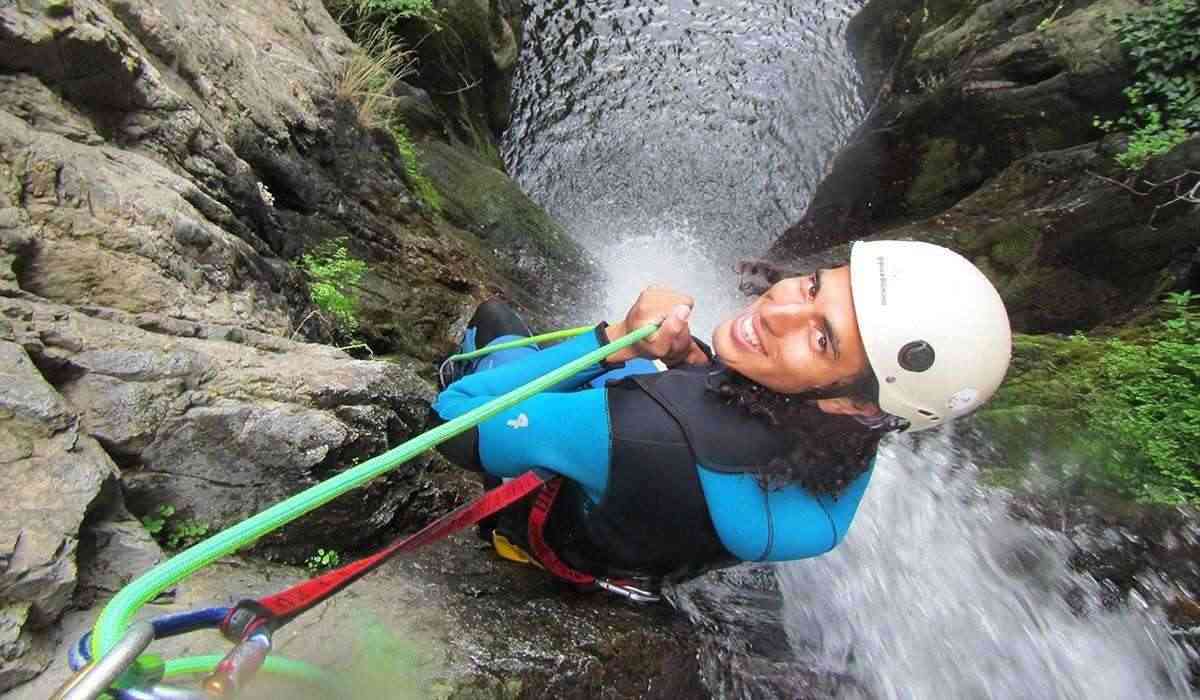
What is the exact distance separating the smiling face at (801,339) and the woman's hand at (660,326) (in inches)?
9.9

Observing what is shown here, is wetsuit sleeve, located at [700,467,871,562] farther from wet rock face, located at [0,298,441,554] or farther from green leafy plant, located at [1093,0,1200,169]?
green leafy plant, located at [1093,0,1200,169]

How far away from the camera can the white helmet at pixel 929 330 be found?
1965 millimetres

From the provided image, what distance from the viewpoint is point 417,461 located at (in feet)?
8.96

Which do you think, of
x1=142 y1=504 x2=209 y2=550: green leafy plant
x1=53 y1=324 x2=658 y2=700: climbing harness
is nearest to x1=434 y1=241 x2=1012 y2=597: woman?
x1=53 y1=324 x2=658 y2=700: climbing harness

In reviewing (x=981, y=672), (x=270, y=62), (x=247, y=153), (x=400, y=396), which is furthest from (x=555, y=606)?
(x=270, y=62)

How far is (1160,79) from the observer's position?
6.32m

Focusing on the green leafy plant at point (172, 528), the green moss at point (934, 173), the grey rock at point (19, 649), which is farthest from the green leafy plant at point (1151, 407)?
the grey rock at point (19, 649)

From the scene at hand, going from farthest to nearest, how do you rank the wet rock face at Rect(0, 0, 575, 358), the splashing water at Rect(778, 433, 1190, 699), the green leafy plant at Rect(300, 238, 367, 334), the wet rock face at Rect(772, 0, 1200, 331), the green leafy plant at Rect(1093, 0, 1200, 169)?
1. the wet rock face at Rect(772, 0, 1200, 331)
2. the green leafy plant at Rect(1093, 0, 1200, 169)
3. the green leafy plant at Rect(300, 238, 367, 334)
4. the splashing water at Rect(778, 433, 1190, 699)
5. the wet rock face at Rect(0, 0, 575, 358)

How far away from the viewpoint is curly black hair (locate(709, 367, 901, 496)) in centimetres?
204

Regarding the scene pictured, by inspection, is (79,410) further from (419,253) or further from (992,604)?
(992,604)

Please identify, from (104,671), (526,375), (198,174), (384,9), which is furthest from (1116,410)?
(384,9)

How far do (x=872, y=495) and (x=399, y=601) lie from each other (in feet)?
10.2

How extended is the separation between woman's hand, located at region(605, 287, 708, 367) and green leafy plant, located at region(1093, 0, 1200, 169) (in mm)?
5696

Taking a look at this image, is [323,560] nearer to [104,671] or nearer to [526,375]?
[526,375]
